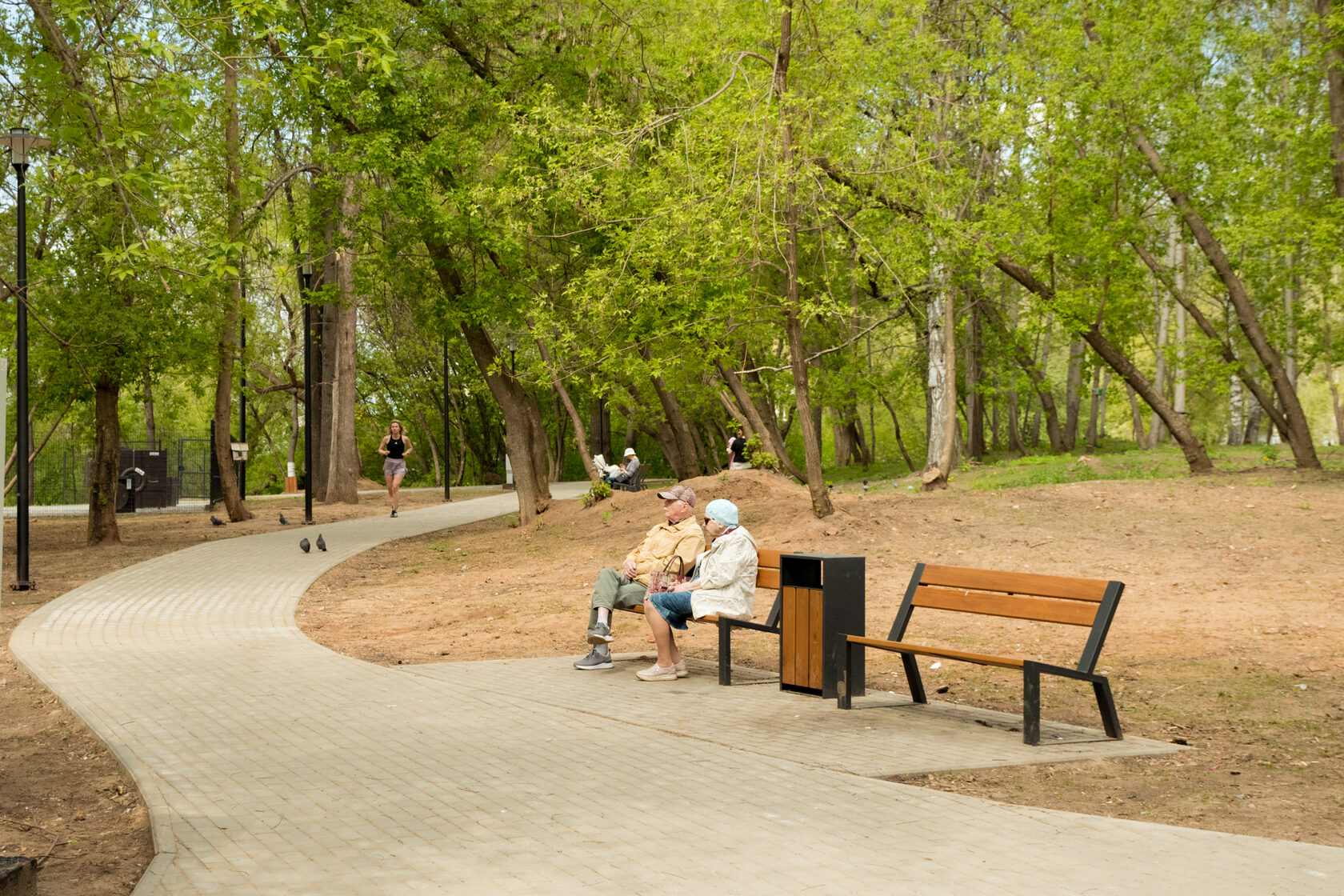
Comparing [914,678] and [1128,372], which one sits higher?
[1128,372]

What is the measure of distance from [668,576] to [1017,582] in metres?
2.78

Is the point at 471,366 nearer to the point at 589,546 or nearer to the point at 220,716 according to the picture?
the point at 589,546

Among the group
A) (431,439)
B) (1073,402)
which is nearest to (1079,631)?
(1073,402)

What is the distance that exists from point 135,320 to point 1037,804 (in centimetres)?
1652

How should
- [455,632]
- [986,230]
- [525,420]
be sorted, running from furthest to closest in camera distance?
[525,420] < [986,230] < [455,632]

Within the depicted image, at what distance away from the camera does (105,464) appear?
19.4 m

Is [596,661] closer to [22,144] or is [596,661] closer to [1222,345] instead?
[22,144]

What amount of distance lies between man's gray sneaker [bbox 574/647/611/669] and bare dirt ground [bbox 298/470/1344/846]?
1043mm

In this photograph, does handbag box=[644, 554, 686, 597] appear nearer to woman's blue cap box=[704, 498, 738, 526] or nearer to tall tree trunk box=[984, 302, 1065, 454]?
woman's blue cap box=[704, 498, 738, 526]

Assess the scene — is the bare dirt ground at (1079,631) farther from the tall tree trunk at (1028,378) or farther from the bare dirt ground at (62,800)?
the tall tree trunk at (1028,378)

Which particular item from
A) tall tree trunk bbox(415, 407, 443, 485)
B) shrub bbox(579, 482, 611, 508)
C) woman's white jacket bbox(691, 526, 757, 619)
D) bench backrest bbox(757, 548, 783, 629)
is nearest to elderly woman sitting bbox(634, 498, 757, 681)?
woman's white jacket bbox(691, 526, 757, 619)

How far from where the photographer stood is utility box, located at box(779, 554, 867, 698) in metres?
7.45

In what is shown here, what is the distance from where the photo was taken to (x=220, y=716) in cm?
712

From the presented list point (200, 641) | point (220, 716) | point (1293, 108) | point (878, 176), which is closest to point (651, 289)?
point (878, 176)
